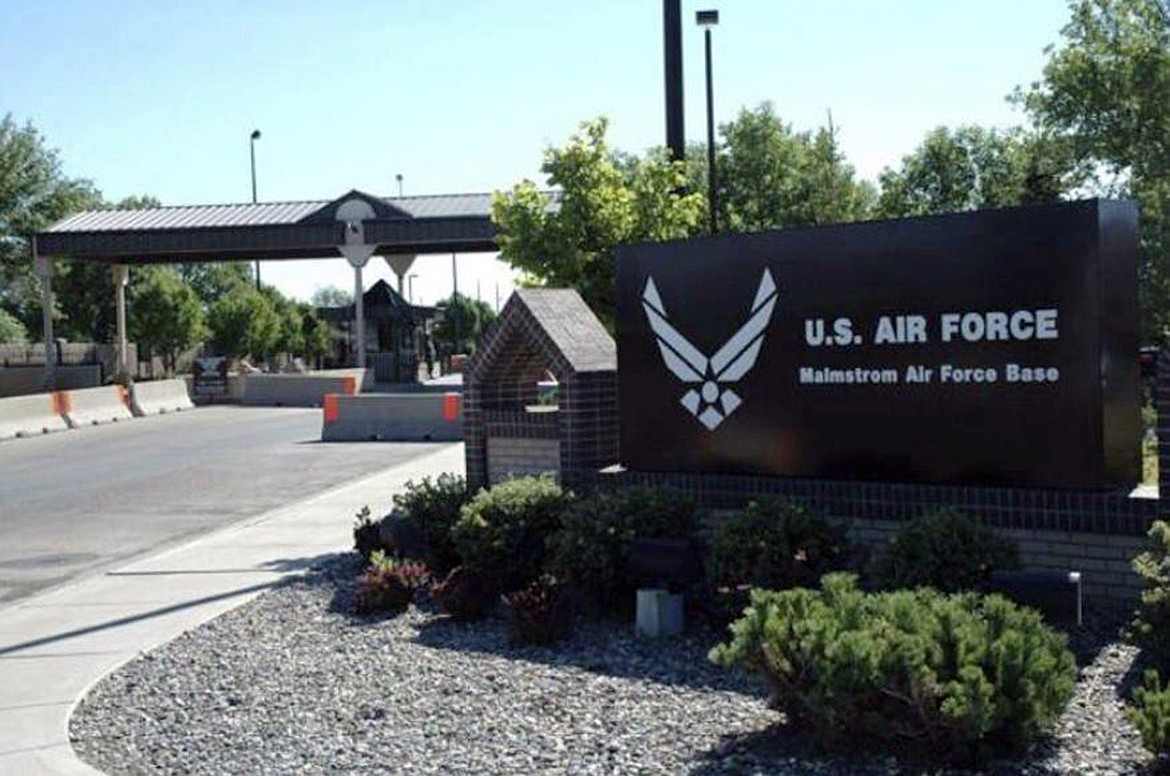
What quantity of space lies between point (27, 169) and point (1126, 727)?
54230 millimetres

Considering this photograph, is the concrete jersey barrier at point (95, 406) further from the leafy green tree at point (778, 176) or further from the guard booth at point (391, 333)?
the leafy green tree at point (778, 176)

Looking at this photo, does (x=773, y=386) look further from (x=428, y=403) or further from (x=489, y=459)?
(x=428, y=403)

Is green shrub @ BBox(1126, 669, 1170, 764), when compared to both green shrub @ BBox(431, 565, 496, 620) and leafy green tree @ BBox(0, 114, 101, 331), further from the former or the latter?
leafy green tree @ BBox(0, 114, 101, 331)

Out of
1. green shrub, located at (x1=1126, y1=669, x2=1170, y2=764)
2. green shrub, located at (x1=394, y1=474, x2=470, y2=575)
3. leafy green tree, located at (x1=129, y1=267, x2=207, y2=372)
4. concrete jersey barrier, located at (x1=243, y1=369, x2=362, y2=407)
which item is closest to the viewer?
green shrub, located at (x1=1126, y1=669, x2=1170, y2=764)

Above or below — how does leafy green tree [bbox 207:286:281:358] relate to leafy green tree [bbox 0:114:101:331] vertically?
below

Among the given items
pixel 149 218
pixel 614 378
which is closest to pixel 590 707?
pixel 614 378

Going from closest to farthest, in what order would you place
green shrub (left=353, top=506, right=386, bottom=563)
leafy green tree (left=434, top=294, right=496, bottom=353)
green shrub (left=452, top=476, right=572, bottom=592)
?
1. green shrub (left=452, top=476, right=572, bottom=592)
2. green shrub (left=353, top=506, right=386, bottom=563)
3. leafy green tree (left=434, top=294, right=496, bottom=353)

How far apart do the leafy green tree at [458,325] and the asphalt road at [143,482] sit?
188 ft

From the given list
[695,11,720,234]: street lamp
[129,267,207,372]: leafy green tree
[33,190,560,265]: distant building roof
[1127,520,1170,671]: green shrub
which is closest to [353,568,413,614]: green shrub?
[1127,520,1170,671]: green shrub

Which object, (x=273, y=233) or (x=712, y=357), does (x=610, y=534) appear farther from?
(x=273, y=233)

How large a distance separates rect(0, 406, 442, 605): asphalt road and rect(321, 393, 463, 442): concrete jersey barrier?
0.73m

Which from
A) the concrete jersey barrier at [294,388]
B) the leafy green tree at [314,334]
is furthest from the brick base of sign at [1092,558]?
the leafy green tree at [314,334]

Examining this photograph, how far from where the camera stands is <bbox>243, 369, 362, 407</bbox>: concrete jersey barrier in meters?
39.7

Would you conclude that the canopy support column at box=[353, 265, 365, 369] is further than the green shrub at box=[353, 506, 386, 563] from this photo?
Yes
